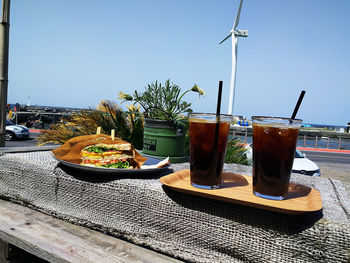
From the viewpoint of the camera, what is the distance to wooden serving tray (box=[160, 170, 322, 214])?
0.81 metres

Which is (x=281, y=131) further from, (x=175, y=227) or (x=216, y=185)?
(x=175, y=227)

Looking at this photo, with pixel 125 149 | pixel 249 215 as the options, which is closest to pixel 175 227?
pixel 249 215

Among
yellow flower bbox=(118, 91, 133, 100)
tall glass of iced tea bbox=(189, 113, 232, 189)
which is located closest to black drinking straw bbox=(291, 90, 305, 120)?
tall glass of iced tea bbox=(189, 113, 232, 189)

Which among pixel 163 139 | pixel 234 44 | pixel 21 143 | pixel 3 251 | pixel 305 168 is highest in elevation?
pixel 234 44

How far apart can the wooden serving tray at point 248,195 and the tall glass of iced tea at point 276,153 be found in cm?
4

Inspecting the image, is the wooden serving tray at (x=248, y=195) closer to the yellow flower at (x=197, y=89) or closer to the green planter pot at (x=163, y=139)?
the green planter pot at (x=163, y=139)

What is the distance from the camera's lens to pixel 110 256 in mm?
1041

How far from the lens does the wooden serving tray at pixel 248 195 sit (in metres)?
0.81

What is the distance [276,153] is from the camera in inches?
34.9

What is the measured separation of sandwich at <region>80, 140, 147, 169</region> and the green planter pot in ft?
1.03

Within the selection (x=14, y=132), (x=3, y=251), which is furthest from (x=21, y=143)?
(x=3, y=251)

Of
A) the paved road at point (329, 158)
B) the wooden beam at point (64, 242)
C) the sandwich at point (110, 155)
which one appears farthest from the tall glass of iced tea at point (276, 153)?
the paved road at point (329, 158)

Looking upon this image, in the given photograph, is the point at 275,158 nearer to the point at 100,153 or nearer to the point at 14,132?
the point at 100,153

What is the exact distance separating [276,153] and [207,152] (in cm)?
24
